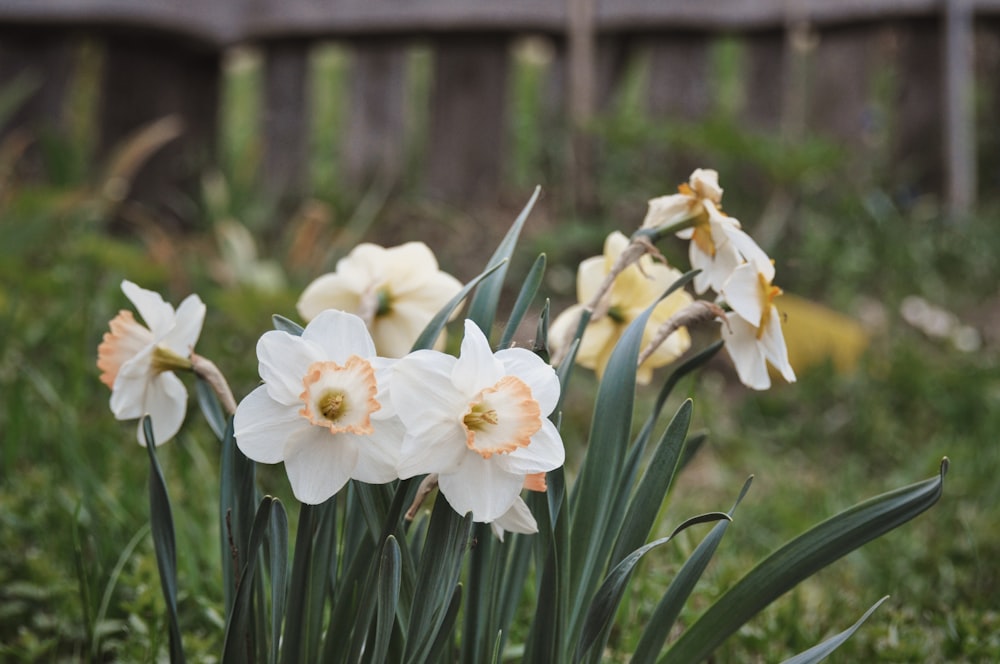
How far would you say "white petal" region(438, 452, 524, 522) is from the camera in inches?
23.3

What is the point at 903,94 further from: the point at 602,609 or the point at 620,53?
the point at 602,609

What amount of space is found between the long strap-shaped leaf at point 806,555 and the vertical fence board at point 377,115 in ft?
11.5

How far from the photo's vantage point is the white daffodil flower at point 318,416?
0.60 metres

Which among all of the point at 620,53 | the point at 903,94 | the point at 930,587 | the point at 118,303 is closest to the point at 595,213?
the point at 620,53

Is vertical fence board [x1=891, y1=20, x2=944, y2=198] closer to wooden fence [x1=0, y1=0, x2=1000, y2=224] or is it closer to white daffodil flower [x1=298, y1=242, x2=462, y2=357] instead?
wooden fence [x1=0, y1=0, x2=1000, y2=224]

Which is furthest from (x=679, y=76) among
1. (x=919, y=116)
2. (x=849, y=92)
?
(x=919, y=116)

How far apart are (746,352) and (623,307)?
16 centimetres

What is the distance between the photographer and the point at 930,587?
4.93ft

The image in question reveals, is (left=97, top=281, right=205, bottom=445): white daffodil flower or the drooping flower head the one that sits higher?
the drooping flower head

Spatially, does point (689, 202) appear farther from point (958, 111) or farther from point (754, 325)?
point (958, 111)

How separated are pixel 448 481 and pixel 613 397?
0.61 feet

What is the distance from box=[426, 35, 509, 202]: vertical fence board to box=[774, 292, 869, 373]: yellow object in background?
1.50m

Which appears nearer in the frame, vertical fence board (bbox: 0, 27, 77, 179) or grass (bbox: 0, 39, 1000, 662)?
grass (bbox: 0, 39, 1000, 662)

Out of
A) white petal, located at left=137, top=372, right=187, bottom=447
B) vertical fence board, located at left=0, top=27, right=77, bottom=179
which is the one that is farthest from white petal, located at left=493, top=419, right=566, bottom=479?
vertical fence board, located at left=0, top=27, right=77, bottom=179
